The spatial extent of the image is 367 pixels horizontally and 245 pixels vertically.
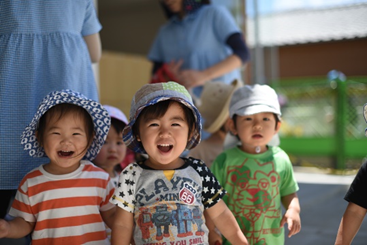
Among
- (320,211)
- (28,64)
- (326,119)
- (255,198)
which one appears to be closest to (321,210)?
(320,211)

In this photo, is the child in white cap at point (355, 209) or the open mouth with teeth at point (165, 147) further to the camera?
the child in white cap at point (355, 209)

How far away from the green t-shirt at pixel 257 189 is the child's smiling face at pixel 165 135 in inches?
20.8

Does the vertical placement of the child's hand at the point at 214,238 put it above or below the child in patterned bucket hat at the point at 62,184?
below

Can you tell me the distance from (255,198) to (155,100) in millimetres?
852

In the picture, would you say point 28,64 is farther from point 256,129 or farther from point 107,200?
Result: point 256,129

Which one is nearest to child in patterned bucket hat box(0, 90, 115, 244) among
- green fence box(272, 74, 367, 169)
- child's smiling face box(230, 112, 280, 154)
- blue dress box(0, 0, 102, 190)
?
blue dress box(0, 0, 102, 190)

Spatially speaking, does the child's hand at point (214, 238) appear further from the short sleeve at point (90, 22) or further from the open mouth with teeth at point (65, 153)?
the short sleeve at point (90, 22)

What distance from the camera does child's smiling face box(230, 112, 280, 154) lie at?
8.58 feet

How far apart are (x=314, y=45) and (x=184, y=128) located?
711 inches

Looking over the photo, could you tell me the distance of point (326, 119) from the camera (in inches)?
344

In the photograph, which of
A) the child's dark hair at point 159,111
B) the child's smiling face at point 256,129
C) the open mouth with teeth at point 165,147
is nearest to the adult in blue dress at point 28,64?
the child's dark hair at point 159,111

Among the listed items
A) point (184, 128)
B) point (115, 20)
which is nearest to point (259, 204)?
point (184, 128)

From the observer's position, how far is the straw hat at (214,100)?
11.2ft

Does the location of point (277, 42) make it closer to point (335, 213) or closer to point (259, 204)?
point (335, 213)
